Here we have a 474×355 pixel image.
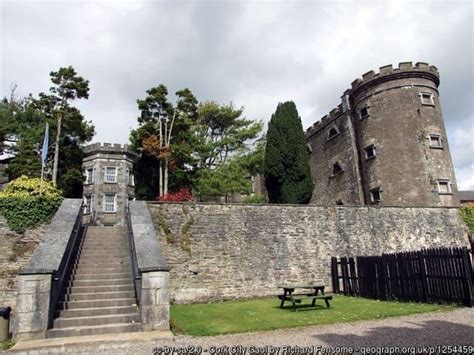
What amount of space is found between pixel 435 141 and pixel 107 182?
24.4 m

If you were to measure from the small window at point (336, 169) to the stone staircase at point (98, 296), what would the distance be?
18.6m

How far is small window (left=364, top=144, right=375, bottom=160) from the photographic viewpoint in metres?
22.8

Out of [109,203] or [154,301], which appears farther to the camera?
[109,203]

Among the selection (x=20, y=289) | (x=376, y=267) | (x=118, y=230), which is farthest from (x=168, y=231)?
(x=376, y=267)

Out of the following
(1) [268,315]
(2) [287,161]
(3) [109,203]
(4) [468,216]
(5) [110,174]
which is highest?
(5) [110,174]

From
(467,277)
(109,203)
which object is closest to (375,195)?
(467,277)

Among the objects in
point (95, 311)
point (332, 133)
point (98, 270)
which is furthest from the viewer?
point (332, 133)

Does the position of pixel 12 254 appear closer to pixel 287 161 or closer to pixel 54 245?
pixel 54 245

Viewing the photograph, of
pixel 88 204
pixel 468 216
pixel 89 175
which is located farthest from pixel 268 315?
pixel 89 175

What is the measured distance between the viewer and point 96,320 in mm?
7703

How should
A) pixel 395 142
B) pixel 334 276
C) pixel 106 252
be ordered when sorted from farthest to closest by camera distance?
1. pixel 395 142
2. pixel 334 276
3. pixel 106 252

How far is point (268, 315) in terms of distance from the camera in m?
9.46

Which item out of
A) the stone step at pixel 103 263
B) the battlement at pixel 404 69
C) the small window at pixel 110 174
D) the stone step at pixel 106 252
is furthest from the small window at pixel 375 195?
the small window at pixel 110 174

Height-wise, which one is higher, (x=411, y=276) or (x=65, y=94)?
(x=65, y=94)
